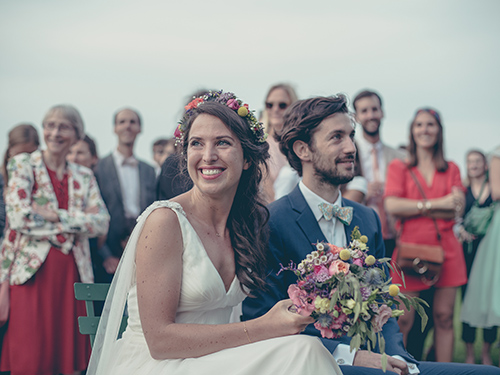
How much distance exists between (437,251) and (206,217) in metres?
3.09

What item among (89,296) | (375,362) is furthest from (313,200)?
(89,296)

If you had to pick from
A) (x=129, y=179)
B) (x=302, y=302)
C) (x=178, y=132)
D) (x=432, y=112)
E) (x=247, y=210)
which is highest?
(x=432, y=112)

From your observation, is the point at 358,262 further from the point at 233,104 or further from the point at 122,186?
the point at 122,186

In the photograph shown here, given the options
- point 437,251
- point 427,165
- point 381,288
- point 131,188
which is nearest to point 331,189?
point 381,288

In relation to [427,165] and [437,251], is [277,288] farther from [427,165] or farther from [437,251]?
[427,165]

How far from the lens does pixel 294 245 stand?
3.12 metres

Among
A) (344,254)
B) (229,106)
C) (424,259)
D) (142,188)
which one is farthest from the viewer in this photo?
(142,188)

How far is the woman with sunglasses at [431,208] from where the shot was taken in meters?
5.39

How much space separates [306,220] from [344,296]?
0.98 meters

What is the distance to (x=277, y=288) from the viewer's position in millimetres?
3010

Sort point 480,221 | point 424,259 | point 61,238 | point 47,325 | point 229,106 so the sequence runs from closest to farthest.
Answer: point 229,106 → point 47,325 → point 61,238 → point 424,259 → point 480,221

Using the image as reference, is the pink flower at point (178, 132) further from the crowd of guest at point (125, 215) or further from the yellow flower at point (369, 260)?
the yellow flower at point (369, 260)

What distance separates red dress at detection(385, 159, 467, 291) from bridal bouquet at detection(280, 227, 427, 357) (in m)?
3.12

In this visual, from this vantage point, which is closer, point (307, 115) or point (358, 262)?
point (358, 262)
